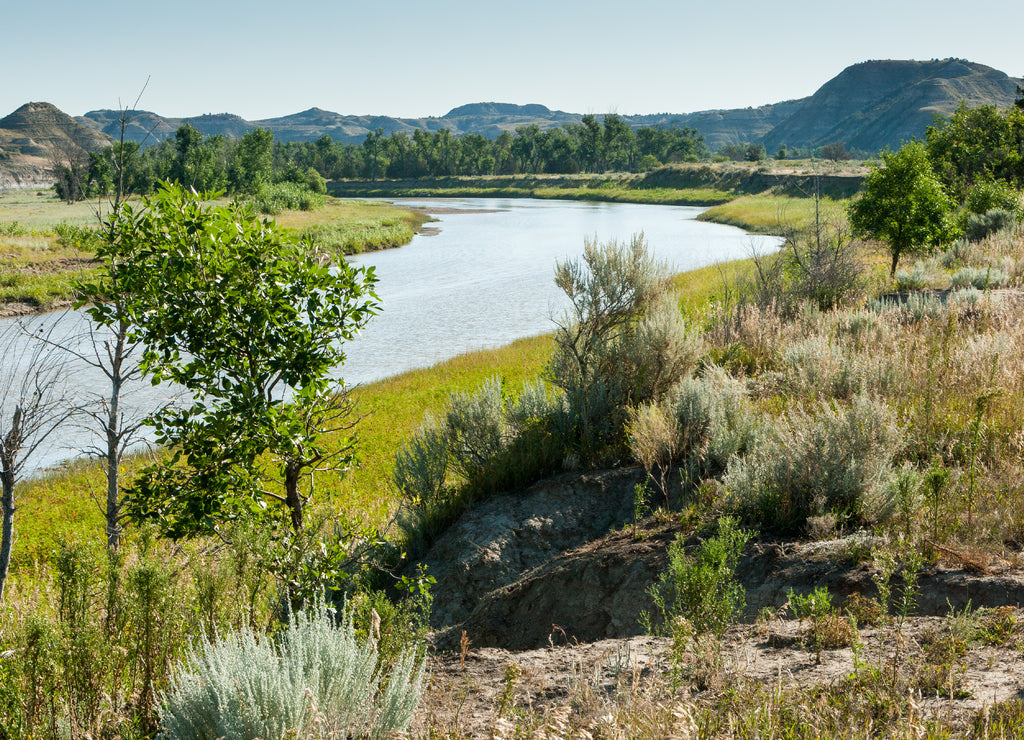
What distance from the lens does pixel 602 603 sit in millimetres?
5465

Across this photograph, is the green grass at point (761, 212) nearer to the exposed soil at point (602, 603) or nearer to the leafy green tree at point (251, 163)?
the leafy green tree at point (251, 163)

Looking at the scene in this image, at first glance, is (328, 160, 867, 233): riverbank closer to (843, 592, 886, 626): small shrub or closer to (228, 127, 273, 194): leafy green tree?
(228, 127, 273, 194): leafy green tree

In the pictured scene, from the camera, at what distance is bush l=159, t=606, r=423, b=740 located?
265 cm

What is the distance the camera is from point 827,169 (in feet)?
277

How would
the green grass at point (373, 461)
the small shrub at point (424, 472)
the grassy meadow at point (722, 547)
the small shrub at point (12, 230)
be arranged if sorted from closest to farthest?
1. the grassy meadow at point (722, 547)
2. the small shrub at point (424, 472)
3. the green grass at point (373, 461)
4. the small shrub at point (12, 230)

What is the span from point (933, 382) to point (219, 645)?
7017 mm

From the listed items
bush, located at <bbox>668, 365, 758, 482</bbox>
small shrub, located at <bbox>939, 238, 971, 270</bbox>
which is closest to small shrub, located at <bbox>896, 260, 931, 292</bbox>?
small shrub, located at <bbox>939, 238, 971, 270</bbox>

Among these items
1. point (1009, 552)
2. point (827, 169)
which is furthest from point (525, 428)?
point (827, 169)

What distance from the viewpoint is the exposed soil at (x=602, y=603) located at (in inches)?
133

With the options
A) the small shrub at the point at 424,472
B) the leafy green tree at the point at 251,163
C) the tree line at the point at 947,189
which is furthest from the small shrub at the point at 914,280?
the leafy green tree at the point at 251,163

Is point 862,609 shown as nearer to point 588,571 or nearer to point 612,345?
point 588,571

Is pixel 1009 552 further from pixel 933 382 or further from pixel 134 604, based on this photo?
pixel 134 604

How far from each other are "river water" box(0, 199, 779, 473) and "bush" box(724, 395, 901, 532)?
321 centimetres

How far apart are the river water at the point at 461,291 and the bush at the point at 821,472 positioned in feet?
10.5
